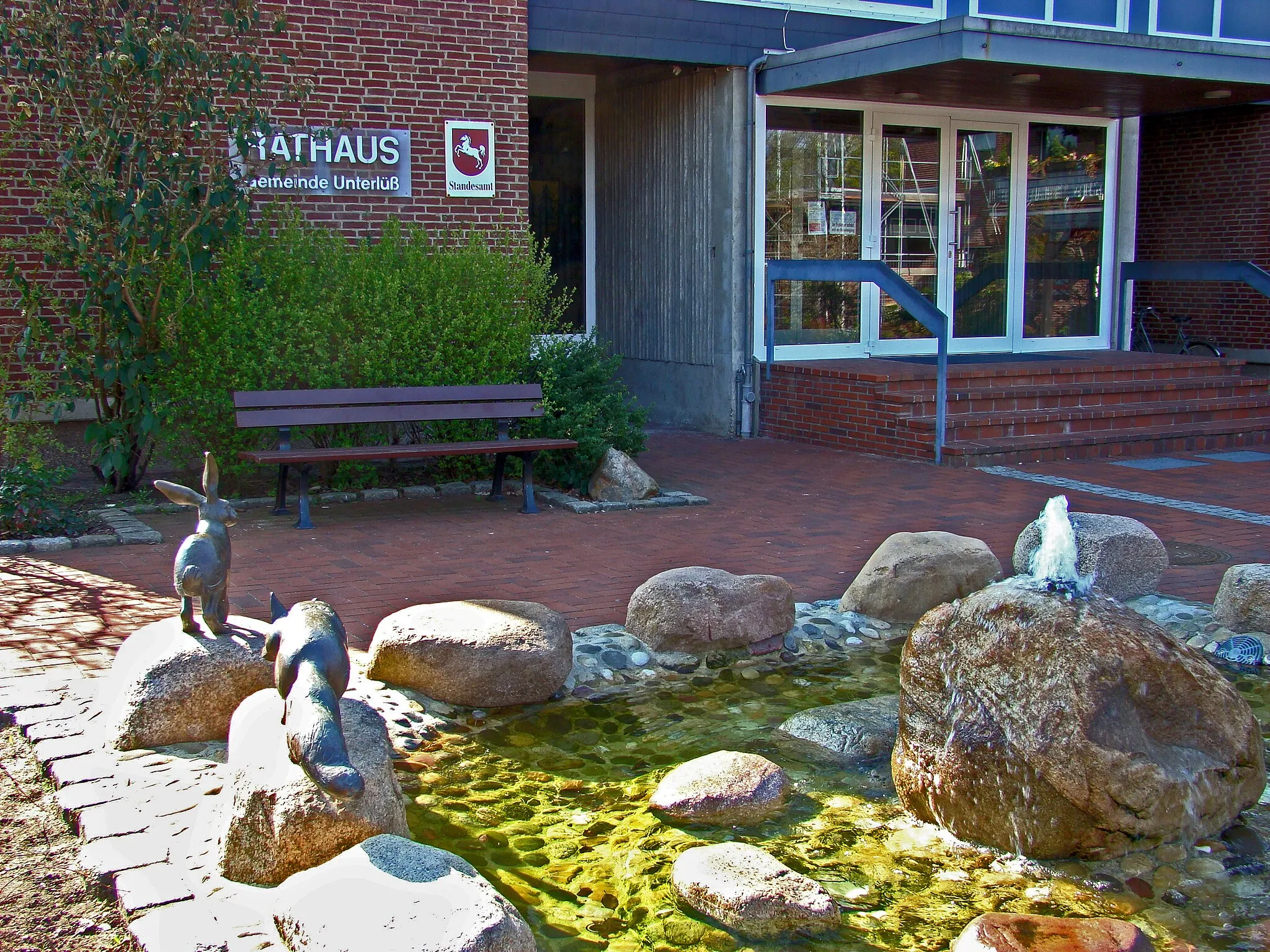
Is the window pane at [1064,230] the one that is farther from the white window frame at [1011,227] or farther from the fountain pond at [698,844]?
the fountain pond at [698,844]

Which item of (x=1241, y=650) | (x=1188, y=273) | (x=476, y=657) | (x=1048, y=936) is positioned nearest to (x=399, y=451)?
(x=476, y=657)

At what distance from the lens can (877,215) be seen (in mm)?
13133

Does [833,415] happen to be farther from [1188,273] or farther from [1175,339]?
[1175,339]

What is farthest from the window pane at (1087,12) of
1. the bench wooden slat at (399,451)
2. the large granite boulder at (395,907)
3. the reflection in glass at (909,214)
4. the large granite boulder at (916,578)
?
the large granite boulder at (395,907)

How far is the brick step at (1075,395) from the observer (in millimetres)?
10805

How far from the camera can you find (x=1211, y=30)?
14008mm

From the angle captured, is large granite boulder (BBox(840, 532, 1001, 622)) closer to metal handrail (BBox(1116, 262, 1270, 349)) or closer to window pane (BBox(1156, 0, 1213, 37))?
metal handrail (BBox(1116, 262, 1270, 349))

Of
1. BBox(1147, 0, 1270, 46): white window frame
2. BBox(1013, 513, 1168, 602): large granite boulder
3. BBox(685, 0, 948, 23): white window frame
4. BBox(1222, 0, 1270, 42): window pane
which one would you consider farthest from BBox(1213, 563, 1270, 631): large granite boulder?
BBox(1222, 0, 1270, 42): window pane

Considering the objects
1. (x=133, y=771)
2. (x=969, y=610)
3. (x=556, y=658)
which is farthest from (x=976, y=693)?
(x=133, y=771)

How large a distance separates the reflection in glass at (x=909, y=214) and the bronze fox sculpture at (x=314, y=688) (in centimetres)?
1012

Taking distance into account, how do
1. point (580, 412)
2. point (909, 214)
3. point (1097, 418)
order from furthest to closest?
point (909, 214) < point (1097, 418) < point (580, 412)

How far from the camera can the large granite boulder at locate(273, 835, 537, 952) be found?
2.79 m

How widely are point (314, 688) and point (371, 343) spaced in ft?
18.6

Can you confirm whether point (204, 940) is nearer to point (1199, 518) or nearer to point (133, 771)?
point (133, 771)
